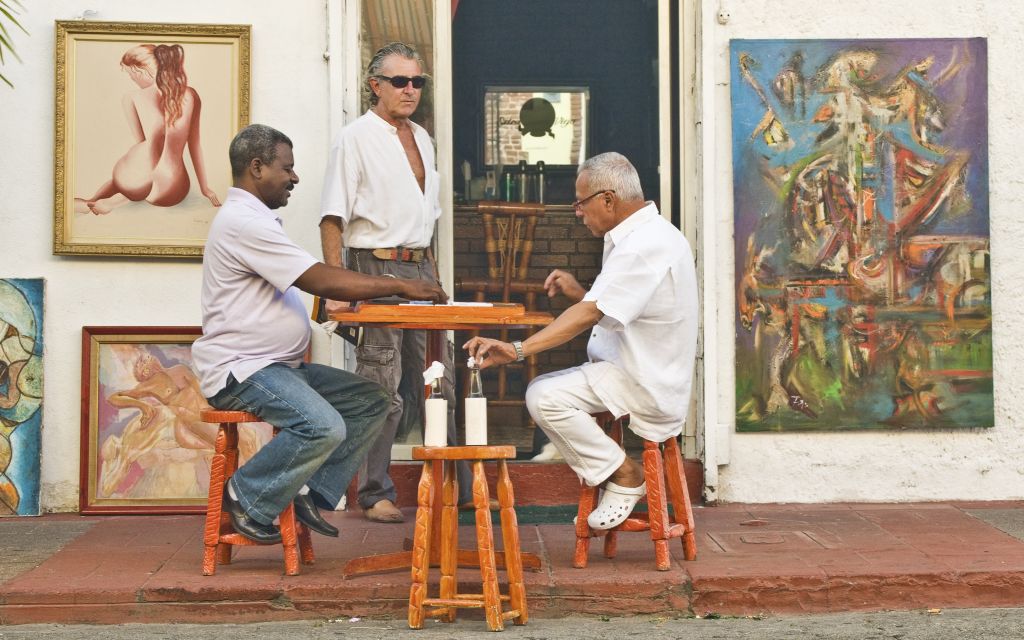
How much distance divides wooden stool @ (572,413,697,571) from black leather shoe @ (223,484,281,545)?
1.14 meters

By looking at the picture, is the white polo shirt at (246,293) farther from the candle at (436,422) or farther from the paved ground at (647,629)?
the paved ground at (647,629)

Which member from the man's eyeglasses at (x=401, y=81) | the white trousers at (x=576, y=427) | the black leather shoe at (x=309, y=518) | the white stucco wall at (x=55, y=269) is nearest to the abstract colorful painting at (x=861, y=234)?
the man's eyeglasses at (x=401, y=81)

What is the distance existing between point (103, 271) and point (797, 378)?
339cm

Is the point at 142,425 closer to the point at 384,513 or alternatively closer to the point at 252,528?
the point at 384,513

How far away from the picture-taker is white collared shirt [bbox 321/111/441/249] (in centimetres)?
621

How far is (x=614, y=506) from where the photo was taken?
5.14m

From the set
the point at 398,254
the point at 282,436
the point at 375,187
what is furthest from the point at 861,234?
the point at 282,436

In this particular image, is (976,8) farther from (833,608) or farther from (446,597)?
(446,597)

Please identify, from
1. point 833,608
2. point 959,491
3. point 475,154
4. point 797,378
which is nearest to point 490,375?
point 475,154

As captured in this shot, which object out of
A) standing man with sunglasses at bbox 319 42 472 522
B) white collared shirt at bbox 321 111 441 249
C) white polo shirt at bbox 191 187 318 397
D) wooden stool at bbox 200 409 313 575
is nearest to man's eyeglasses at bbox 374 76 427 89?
standing man with sunglasses at bbox 319 42 472 522

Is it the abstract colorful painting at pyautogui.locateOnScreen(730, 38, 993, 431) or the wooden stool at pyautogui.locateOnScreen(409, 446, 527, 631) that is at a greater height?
→ the abstract colorful painting at pyautogui.locateOnScreen(730, 38, 993, 431)

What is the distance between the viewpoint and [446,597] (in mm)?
4652

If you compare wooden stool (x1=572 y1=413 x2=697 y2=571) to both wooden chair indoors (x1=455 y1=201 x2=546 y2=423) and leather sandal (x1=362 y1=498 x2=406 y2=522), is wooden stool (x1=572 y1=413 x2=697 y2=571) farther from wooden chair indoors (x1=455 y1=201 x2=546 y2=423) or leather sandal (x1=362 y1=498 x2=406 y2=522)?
wooden chair indoors (x1=455 y1=201 x2=546 y2=423)

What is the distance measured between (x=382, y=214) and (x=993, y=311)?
3.05 m
